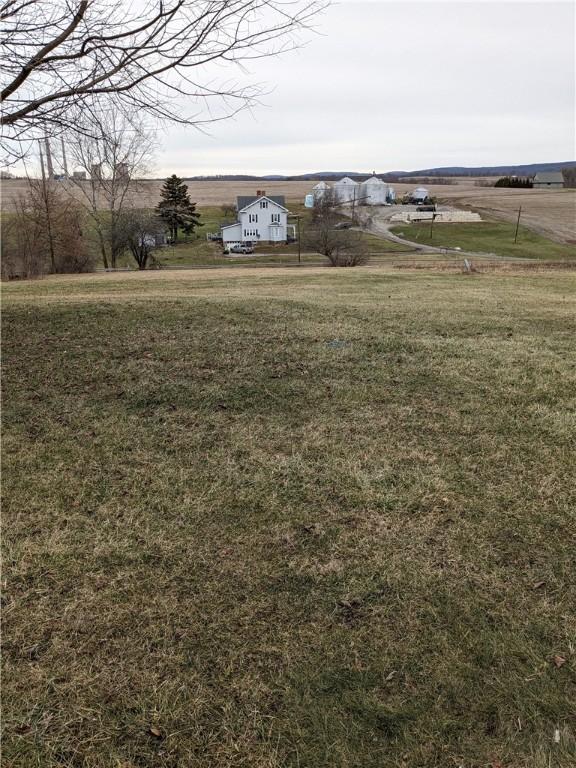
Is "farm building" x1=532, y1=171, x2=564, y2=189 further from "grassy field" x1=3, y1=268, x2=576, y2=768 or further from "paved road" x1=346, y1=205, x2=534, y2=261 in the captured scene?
"grassy field" x1=3, y1=268, x2=576, y2=768

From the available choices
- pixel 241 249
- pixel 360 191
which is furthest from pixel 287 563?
pixel 360 191

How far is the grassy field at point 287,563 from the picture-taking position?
5.40 ft

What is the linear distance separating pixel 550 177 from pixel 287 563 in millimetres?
114791

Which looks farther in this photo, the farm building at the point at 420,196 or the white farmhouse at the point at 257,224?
the farm building at the point at 420,196

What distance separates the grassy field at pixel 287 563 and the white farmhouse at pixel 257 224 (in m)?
50.3

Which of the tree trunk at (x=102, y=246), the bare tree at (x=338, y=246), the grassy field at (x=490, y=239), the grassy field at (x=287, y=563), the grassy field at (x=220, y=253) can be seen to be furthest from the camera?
the grassy field at (x=490, y=239)

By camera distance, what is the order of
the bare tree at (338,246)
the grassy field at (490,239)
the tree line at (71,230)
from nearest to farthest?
the tree line at (71,230)
the bare tree at (338,246)
the grassy field at (490,239)

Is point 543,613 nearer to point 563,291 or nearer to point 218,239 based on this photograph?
point 563,291

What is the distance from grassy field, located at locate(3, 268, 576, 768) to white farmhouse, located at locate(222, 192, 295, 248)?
50265mm

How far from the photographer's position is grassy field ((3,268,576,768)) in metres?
1.65

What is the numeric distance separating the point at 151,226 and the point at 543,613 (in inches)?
1454

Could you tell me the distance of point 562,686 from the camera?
177cm

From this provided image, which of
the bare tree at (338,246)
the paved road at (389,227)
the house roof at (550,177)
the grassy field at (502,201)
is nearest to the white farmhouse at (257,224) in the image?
the grassy field at (502,201)

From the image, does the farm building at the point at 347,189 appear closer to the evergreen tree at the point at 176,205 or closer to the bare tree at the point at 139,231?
the evergreen tree at the point at 176,205
